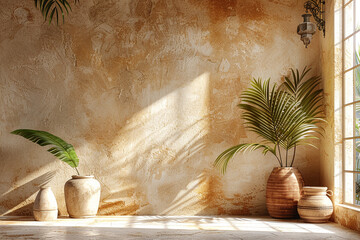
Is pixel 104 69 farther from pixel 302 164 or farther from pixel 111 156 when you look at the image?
pixel 302 164

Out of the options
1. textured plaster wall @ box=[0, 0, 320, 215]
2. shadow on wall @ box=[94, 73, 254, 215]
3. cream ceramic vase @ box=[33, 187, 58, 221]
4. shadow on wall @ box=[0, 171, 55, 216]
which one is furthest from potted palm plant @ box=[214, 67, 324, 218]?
shadow on wall @ box=[0, 171, 55, 216]

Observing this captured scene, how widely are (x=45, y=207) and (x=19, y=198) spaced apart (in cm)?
60

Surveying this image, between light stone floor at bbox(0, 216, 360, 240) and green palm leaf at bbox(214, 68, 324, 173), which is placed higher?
green palm leaf at bbox(214, 68, 324, 173)

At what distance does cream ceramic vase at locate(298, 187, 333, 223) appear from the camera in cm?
468

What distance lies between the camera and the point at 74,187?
195 inches

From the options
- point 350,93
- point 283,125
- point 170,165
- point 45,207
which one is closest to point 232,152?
point 283,125

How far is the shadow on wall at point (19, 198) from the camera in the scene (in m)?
5.24

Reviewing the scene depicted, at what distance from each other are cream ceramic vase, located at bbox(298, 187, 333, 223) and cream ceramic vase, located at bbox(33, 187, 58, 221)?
2.70m

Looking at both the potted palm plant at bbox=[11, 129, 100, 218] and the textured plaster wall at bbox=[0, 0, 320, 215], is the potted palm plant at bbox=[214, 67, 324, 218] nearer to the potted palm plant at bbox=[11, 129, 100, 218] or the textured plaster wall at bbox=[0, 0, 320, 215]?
the textured plaster wall at bbox=[0, 0, 320, 215]

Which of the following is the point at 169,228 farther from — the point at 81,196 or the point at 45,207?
the point at 45,207

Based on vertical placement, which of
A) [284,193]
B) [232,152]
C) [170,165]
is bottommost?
[284,193]

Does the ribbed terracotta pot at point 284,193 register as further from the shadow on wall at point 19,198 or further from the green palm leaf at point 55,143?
the shadow on wall at point 19,198

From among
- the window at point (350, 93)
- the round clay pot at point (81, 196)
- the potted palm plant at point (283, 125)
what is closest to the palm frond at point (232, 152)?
the potted palm plant at point (283, 125)

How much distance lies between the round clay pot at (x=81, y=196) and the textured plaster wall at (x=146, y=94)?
1.04 ft
